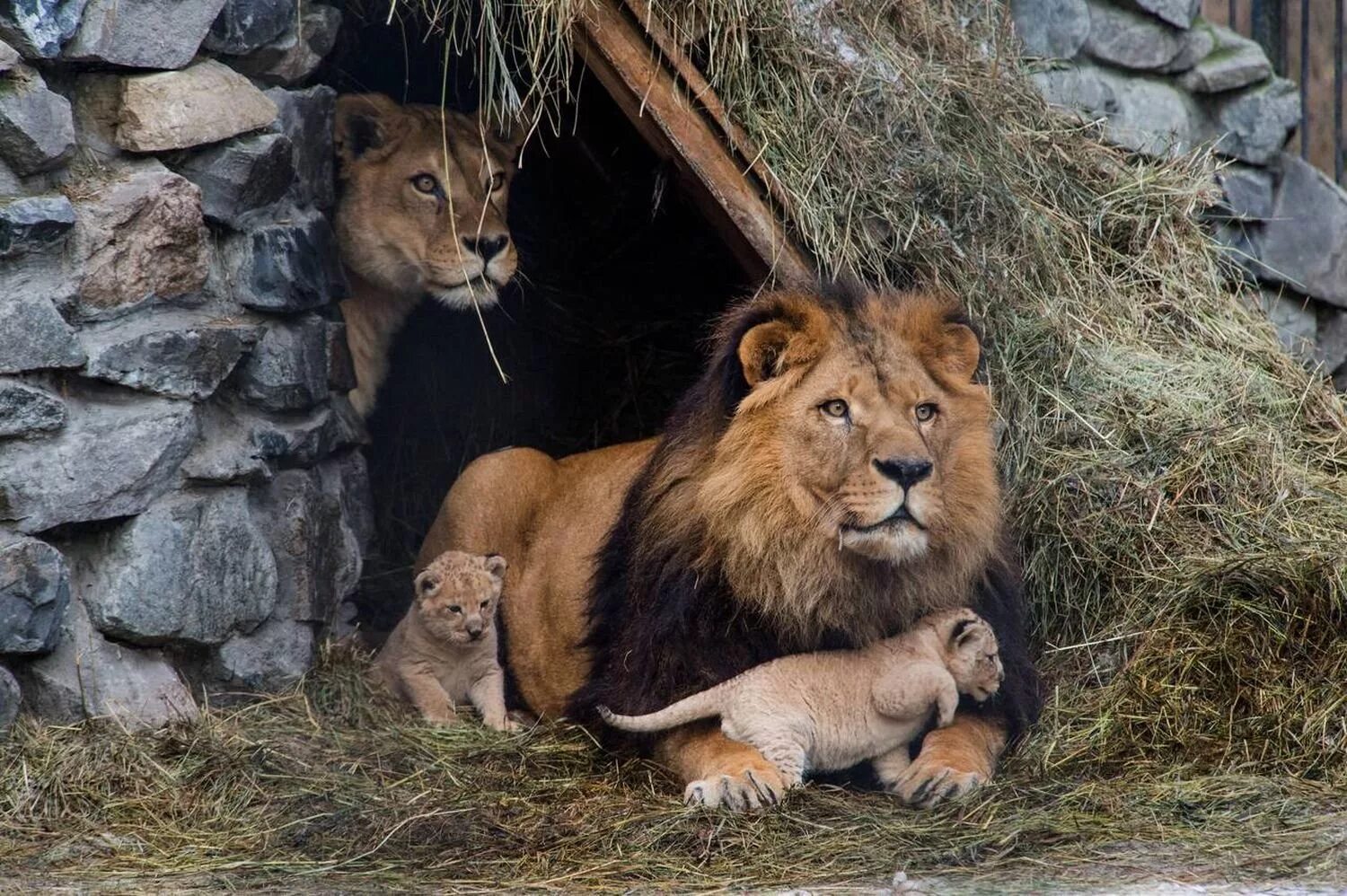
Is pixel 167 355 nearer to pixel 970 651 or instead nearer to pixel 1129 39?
pixel 970 651

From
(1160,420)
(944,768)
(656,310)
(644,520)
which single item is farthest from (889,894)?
(656,310)

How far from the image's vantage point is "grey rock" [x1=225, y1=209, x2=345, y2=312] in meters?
5.15

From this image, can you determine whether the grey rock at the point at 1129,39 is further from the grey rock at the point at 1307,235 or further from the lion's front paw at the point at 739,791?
the lion's front paw at the point at 739,791

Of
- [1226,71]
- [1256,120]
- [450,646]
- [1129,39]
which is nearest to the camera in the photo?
[450,646]

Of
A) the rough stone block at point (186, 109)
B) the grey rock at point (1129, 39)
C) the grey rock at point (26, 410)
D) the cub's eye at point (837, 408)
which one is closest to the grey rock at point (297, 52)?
the rough stone block at point (186, 109)

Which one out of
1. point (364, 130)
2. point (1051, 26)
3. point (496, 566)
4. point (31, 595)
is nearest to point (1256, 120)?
point (1051, 26)

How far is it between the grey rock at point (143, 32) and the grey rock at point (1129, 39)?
400 centimetres

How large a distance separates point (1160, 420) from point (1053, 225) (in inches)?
36.7

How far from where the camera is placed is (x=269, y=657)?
17.5 ft

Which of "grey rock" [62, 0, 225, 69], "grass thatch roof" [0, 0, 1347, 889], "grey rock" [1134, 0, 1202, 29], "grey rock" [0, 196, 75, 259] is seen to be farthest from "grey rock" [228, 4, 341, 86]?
"grey rock" [1134, 0, 1202, 29]

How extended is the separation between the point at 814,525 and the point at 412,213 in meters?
2.26

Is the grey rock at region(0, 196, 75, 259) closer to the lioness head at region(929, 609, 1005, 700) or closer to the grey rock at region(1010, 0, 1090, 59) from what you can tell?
the lioness head at region(929, 609, 1005, 700)

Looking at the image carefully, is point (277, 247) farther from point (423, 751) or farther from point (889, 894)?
point (889, 894)

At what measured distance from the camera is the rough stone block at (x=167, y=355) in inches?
183
